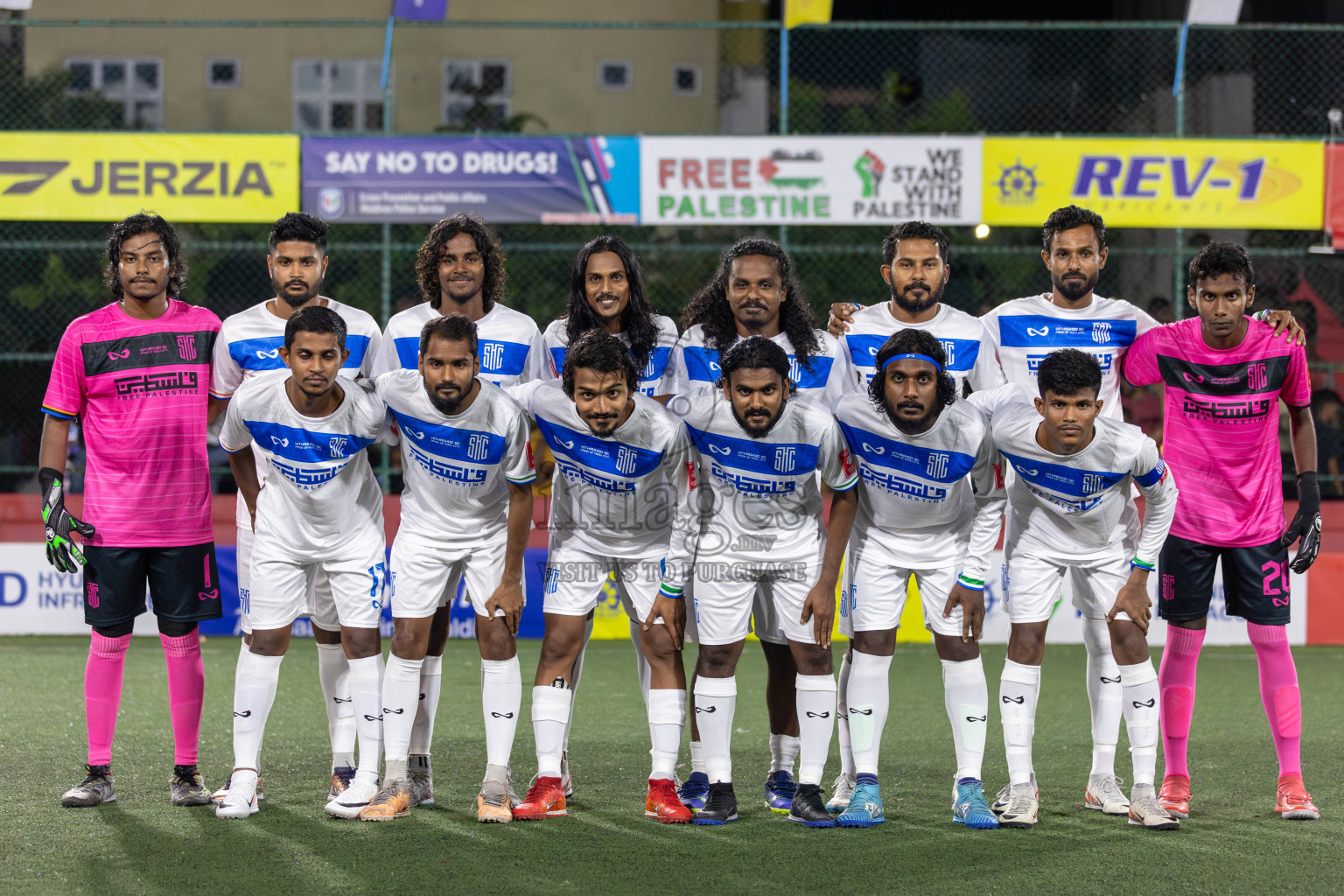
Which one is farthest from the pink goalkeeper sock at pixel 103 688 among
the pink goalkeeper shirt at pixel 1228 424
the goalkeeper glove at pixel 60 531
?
the pink goalkeeper shirt at pixel 1228 424

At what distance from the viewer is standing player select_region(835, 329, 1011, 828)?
470 cm

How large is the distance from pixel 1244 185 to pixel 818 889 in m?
8.96

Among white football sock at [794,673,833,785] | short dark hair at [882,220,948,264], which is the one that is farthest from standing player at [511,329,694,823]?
short dark hair at [882,220,948,264]

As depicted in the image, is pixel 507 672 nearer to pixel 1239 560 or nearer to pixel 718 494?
pixel 718 494

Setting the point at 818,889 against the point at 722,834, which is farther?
the point at 722,834

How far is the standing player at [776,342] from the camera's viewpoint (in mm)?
4918

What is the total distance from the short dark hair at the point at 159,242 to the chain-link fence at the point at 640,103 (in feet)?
19.6

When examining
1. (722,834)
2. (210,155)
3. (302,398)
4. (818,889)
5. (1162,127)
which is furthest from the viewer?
(1162,127)

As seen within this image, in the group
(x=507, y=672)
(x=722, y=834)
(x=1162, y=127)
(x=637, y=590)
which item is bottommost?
(x=722, y=834)

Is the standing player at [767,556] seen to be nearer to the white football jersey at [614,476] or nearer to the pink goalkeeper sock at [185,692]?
the white football jersey at [614,476]

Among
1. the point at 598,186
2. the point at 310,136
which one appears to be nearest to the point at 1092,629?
the point at 598,186

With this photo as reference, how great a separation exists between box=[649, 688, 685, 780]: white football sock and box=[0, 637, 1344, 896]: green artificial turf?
0.20m

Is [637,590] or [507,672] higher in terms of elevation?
[637,590]

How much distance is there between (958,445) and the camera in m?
4.71
